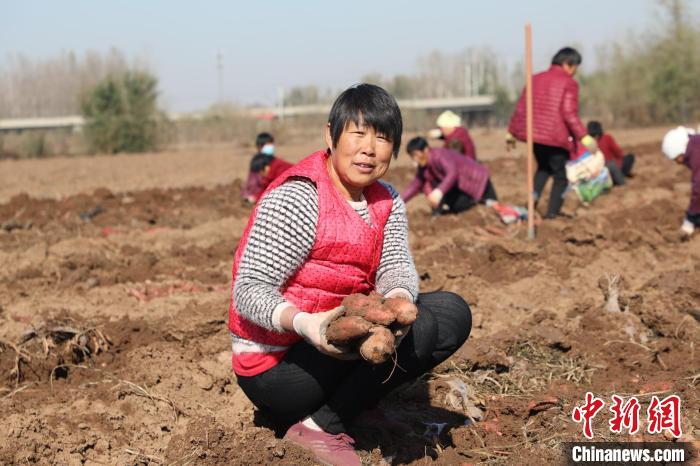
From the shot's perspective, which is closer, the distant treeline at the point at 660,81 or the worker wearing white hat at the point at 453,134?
the worker wearing white hat at the point at 453,134

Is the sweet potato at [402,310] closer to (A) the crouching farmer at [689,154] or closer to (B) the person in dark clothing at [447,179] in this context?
A: (A) the crouching farmer at [689,154]

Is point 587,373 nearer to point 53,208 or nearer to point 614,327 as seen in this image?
point 614,327

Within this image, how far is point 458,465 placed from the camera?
3191 mm

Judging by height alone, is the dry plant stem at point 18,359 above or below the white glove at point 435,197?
below

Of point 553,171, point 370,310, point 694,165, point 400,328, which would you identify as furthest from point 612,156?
point 370,310

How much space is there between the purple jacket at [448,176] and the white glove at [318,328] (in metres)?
5.87

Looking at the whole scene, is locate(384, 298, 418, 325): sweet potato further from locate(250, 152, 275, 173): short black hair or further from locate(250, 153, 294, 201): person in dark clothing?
locate(250, 152, 275, 173): short black hair

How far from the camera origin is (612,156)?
12.7 m

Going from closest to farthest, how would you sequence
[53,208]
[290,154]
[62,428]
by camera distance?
[62,428]
[53,208]
[290,154]

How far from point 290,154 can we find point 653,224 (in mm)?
17868

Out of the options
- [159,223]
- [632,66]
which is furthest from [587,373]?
[632,66]

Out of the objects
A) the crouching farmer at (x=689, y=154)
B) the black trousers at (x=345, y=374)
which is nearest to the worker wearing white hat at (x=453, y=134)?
the crouching farmer at (x=689, y=154)

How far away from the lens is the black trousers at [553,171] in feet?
26.9

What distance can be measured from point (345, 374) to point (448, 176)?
5.60 metres
